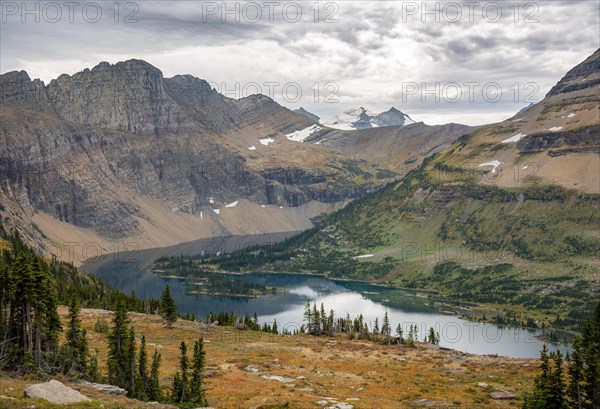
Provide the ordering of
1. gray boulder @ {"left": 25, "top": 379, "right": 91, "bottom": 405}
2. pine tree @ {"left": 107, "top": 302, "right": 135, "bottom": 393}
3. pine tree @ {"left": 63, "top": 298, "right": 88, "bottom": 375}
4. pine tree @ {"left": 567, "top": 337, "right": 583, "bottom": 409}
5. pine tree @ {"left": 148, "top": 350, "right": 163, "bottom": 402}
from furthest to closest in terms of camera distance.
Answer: pine tree @ {"left": 107, "top": 302, "right": 135, "bottom": 393}
pine tree @ {"left": 63, "top": 298, "right": 88, "bottom": 375}
pine tree @ {"left": 148, "top": 350, "right": 163, "bottom": 402}
pine tree @ {"left": 567, "top": 337, "right": 583, "bottom": 409}
gray boulder @ {"left": 25, "top": 379, "right": 91, "bottom": 405}

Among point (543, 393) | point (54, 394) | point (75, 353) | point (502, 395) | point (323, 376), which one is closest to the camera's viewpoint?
point (54, 394)

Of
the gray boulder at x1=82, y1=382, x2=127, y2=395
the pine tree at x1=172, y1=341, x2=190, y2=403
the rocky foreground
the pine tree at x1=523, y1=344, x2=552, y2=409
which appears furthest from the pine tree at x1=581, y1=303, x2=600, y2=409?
the gray boulder at x1=82, y1=382, x2=127, y2=395

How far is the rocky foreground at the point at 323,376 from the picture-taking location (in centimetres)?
5647

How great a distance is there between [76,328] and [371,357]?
1954 inches

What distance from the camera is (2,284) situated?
58.0 m

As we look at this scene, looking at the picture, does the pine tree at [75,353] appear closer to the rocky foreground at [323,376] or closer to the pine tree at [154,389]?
the pine tree at [154,389]

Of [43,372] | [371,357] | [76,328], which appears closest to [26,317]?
[43,372]

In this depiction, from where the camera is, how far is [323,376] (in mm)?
75250

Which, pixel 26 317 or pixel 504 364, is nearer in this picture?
pixel 26 317

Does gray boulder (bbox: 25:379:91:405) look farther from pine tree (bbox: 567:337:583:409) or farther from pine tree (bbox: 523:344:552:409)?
pine tree (bbox: 567:337:583:409)

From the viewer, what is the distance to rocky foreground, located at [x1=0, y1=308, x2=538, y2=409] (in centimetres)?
5647

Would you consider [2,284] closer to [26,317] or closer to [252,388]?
[26,317]

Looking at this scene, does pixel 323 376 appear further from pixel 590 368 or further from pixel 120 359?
pixel 590 368

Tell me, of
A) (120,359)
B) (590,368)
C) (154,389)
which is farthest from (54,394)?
(590,368)
